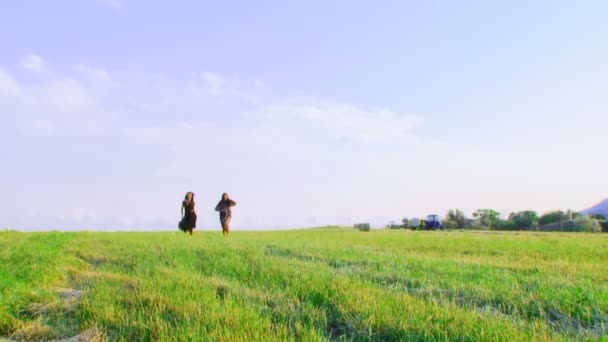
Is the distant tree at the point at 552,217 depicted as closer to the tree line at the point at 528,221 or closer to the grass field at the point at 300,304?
the tree line at the point at 528,221

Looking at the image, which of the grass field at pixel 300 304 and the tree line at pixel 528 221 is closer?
the grass field at pixel 300 304

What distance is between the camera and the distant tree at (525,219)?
65.1 metres

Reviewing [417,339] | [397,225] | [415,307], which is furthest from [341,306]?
[397,225]

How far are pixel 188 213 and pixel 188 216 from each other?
6.0 inches

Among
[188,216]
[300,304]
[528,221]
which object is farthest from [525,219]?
[300,304]

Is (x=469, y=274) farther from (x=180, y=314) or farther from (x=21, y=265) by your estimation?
(x=21, y=265)

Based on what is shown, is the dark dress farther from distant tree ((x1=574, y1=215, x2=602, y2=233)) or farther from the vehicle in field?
the vehicle in field

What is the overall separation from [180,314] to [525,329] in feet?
11.9

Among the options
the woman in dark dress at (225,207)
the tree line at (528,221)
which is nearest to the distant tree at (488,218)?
the tree line at (528,221)

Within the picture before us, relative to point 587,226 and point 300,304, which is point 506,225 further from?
point 300,304

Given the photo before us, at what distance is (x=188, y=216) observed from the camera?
26469 millimetres

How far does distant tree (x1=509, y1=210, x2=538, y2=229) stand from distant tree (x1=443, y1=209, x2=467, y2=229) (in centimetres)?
669

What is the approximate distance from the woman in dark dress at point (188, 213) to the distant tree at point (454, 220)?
54.4 metres

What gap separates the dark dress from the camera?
86.0 ft
